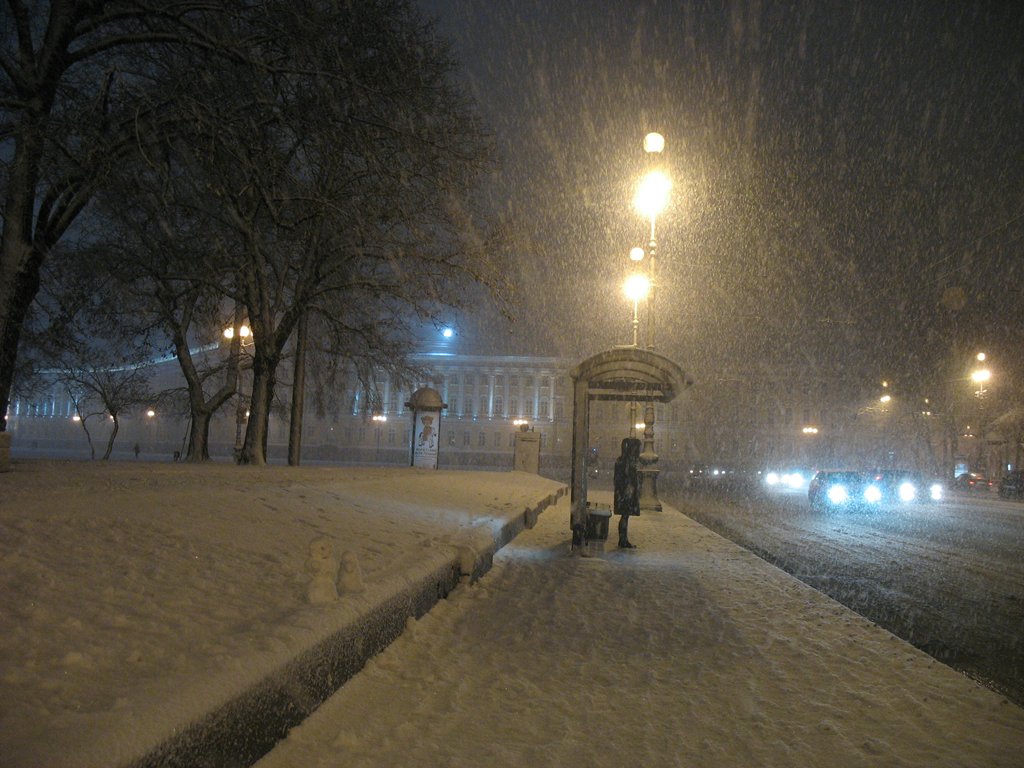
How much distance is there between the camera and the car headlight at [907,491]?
31.6 meters

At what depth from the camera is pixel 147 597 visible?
4.53m

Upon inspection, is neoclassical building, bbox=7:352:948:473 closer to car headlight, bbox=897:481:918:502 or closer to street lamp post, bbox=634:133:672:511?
car headlight, bbox=897:481:918:502

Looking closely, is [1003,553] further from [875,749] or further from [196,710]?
[196,710]

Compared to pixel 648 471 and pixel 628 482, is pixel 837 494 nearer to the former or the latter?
pixel 648 471

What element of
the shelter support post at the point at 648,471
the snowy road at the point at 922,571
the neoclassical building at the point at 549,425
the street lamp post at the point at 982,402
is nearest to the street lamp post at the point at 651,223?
the shelter support post at the point at 648,471

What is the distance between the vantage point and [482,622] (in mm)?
6730

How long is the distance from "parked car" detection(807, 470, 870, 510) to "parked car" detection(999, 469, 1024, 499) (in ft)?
59.7

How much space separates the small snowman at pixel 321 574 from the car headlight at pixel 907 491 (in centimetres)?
3094

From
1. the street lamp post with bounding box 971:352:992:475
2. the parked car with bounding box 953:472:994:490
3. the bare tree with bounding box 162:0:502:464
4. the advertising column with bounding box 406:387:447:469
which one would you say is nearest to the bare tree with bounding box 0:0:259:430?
the bare tree with bounding box 162:0:502:464

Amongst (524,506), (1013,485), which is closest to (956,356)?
(1013,485)

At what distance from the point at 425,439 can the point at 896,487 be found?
18.6 m

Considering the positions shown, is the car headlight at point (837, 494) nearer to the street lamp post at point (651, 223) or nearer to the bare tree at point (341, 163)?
the street lamp post at point (651, 223)

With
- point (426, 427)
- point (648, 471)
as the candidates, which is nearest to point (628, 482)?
point (648, 471)

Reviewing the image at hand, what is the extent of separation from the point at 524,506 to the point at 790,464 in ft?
287
